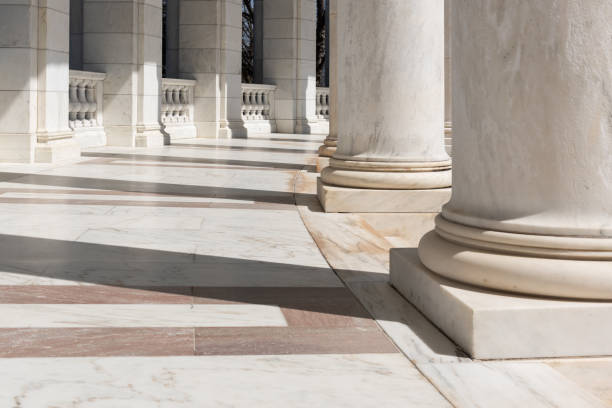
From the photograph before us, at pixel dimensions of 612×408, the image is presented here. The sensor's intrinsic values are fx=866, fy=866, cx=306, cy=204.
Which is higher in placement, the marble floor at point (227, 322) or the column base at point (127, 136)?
the column base at point (127, 136)

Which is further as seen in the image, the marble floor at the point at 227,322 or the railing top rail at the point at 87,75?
the railing top rail at the point at 87,75

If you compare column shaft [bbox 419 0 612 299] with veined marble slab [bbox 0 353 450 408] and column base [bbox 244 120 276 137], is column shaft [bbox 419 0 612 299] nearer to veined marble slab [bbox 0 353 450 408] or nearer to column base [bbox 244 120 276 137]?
veined marble slab [bbox 0 353 450 408]

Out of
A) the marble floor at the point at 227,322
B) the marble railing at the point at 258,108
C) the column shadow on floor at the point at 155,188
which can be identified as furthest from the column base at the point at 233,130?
the marble floor at the point at 227,322

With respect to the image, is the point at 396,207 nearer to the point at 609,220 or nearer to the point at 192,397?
the point at 609,220

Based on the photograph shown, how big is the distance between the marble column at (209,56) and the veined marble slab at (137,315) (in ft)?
81.1

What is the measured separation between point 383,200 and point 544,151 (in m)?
5.77

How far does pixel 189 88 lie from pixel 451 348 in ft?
84.6

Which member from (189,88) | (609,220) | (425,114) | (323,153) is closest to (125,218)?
(425,114)

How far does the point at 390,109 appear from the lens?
9.98 m

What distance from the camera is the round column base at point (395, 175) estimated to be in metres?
10.3

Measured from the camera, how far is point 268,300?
19.0 ft

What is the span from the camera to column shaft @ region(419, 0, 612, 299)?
458cm

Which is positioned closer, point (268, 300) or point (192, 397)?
point (192, 397)

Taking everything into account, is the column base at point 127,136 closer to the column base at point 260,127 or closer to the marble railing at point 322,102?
the column base at point 260,127
